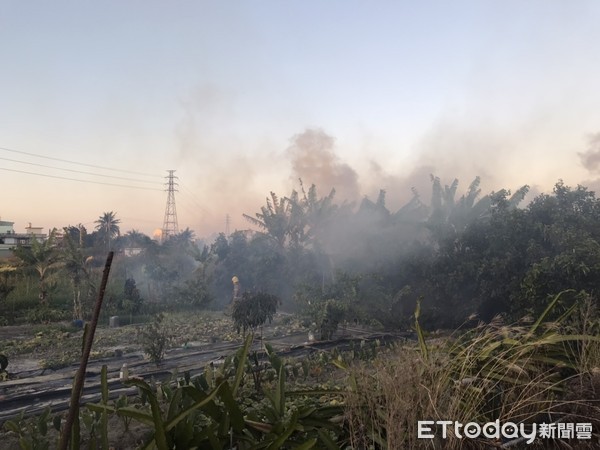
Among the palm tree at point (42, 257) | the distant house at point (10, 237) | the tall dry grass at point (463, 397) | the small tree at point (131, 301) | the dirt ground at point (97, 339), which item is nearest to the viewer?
the tall dry grass at point (463, 397)

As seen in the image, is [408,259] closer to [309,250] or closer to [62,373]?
[309,250]

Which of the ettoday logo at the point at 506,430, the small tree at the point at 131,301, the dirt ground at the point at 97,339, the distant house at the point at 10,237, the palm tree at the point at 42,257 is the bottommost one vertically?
the dirt ground at the point at 97,339

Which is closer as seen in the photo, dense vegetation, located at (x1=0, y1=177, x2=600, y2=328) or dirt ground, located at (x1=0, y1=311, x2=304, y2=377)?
dirt ground, located at (x1=0, y1=311, x2=304, y2=377)

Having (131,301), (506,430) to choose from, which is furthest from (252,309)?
(506,430)

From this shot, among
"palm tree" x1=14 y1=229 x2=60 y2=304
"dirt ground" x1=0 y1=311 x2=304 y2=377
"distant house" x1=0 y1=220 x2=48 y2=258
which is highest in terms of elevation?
"distant house" x1=0 y1=220 x2=48 y2=258

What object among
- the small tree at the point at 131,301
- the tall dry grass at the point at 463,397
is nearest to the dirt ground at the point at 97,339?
the small tree at the point at 131,301

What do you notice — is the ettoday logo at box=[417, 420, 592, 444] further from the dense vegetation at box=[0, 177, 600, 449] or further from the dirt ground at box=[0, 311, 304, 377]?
the dirt ground at box=[0, 311, 304, 377]

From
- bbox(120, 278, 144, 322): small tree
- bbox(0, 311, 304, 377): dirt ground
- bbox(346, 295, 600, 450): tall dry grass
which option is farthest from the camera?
bbox(120, 278, 144, 322): small tree

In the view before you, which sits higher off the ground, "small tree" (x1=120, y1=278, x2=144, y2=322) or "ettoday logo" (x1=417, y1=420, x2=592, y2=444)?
"ettoday logo" (x1=417, y1=420, x2=592, y2=444)

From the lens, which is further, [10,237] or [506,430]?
[10,237]

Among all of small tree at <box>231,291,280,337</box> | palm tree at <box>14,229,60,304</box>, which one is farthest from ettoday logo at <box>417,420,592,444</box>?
palm tree at <box>14,229,60,304</box>

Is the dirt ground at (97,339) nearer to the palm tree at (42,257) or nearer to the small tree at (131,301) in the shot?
the small tree at (131,301)

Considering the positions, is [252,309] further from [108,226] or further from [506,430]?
[108,226]

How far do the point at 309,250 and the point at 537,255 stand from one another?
15468 mm
